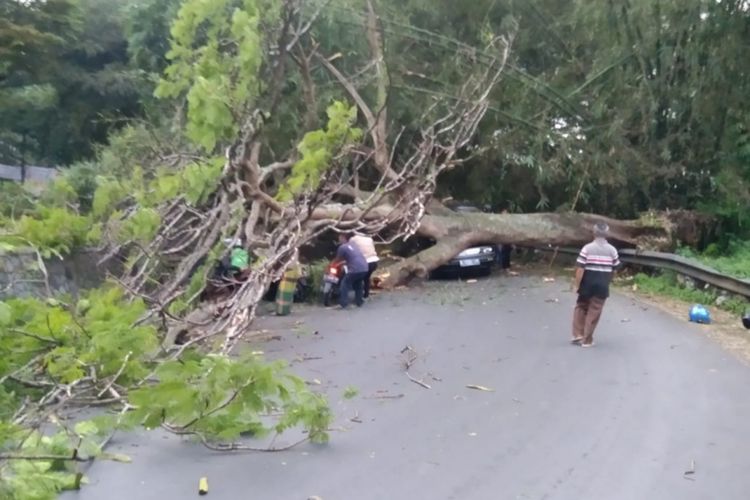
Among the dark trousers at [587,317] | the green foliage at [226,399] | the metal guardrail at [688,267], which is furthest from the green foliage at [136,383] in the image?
the metal guardrail at [688,267]

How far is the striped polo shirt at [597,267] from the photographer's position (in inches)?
504

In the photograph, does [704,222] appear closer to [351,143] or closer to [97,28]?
[351,143]

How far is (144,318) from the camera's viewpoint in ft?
31.2

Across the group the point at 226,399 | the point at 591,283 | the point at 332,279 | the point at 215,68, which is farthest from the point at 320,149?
the point at 332,279

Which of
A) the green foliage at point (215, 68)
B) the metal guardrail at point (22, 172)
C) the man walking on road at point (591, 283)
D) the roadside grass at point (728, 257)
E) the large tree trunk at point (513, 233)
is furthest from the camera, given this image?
the metal guardrail at point (22, 172)

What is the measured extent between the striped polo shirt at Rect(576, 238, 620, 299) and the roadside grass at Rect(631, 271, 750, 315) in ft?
10.7

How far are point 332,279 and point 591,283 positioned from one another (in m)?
6.31

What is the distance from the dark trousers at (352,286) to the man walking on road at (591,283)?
5.44 meters

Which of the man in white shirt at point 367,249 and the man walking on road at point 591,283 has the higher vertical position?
the man walking on road at point 591,283

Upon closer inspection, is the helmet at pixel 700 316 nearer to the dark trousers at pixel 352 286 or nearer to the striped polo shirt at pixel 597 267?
the striped polo shirt at pixel 597 267

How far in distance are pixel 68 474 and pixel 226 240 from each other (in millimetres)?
7564

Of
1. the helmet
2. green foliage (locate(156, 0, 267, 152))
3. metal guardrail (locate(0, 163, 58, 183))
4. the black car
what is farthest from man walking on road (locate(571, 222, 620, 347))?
metal guardrail (locate(0, 163, 58, 183))

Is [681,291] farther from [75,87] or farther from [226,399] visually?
[75,87]

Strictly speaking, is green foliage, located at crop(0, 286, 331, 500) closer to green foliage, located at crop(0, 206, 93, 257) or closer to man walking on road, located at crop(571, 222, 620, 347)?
green foliage, located at crop(0, 206, 93, 257)
